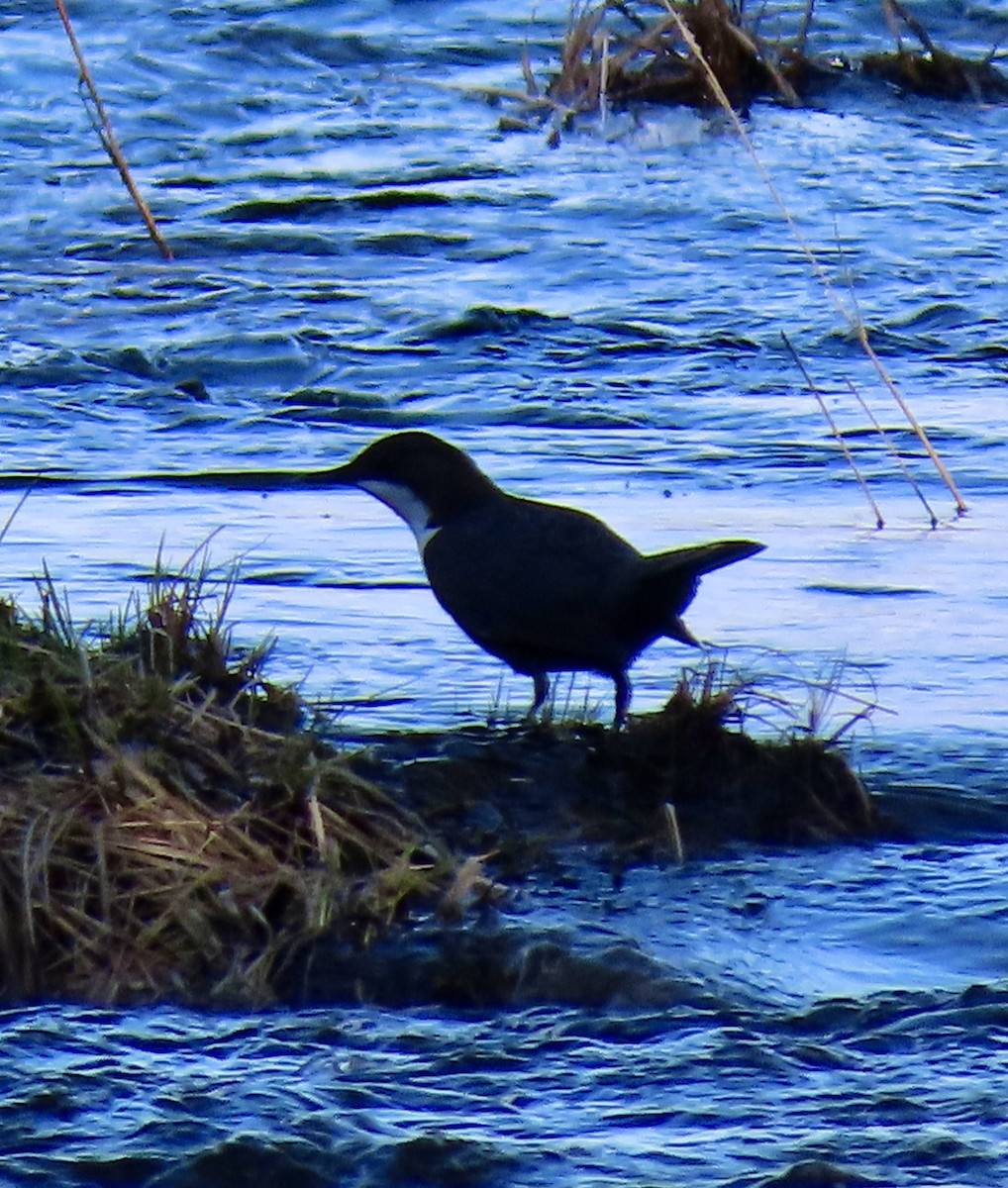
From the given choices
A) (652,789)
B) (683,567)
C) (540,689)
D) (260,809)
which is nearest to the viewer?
(260,809)

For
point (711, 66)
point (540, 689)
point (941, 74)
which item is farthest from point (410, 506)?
point (941, 74)

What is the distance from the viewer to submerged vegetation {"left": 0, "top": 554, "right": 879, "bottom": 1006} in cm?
379

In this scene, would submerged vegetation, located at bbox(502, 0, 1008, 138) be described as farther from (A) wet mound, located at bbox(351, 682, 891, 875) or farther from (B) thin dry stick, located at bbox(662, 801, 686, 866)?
(B) thin dry stick, located at bbox(662, 801, 686, 866)

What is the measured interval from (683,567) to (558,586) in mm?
272

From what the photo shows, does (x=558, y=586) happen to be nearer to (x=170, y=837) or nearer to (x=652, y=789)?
(x=652, y=789)

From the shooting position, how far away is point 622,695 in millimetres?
4961

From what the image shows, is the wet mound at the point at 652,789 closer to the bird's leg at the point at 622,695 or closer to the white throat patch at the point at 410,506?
the bird's leg at the point at 622,695

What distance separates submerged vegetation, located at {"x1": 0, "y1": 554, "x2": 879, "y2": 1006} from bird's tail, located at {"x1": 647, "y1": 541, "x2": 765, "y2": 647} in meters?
0.19

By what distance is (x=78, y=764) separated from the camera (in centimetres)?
412

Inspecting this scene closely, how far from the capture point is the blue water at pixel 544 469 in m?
3.42

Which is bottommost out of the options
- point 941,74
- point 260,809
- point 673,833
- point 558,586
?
point 673,833

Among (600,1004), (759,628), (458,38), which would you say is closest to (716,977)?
(600,1004)

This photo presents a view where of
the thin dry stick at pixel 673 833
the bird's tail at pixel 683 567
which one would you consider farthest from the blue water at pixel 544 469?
the bird's tail at pixel 683 567

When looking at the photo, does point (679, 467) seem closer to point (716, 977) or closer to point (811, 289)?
point (811, 289)
